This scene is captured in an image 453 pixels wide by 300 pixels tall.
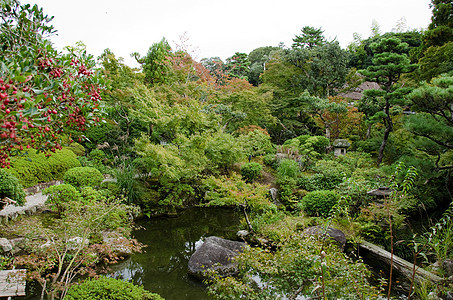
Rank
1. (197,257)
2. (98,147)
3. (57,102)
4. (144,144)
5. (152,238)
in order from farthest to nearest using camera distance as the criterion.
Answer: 1. (98,147)
2. (144,144)
3. (152,238)
4. (197,257)
5. (57,102)

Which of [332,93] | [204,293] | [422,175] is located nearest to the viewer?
[204,293]

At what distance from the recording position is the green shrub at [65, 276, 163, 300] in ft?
9.50

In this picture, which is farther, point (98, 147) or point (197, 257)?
point (98, 147)

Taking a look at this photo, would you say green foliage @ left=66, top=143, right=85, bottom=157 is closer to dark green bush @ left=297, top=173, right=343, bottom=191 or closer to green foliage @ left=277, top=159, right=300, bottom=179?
green foliage @ left=277, top=159, right=300, bottom=179

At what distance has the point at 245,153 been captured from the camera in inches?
404

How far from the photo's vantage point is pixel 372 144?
33.6 ft

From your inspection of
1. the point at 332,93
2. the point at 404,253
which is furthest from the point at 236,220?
the point at 332,93

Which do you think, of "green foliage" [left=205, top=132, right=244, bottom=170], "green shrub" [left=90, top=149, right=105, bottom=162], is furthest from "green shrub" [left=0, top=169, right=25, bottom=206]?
"green foliage" [left=205, top=132, right=244, bottom=170]

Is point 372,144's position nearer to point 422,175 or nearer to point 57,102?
point 422,175

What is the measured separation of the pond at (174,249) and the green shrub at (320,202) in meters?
2.09

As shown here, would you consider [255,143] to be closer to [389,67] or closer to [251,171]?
[251,171]

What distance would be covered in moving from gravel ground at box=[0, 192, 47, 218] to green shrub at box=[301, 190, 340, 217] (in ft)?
21.9

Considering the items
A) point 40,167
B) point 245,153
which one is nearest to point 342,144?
point 245,153

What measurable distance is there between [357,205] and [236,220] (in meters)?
3.39
